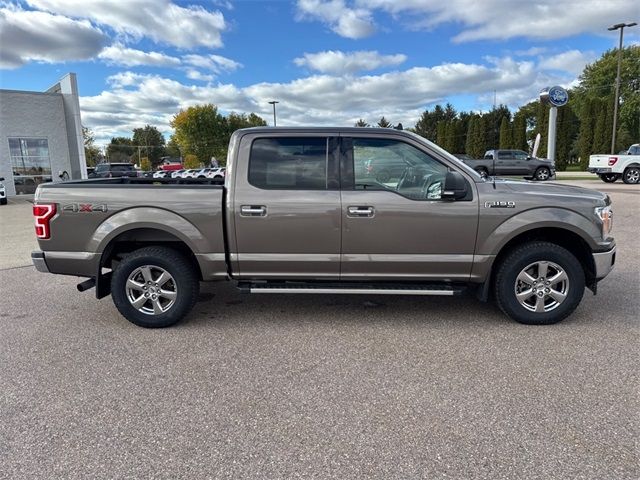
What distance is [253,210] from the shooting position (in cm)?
417

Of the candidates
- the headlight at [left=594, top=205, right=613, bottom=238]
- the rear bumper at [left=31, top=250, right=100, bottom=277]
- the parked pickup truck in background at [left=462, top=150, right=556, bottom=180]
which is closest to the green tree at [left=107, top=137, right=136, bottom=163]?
the parked pickup truck in background at [left=462, top=150, right=556, bottom=180]

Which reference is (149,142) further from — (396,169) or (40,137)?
(396,169)

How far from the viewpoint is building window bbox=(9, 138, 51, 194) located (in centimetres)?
2070

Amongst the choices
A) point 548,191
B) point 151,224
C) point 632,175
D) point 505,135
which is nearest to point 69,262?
point 151,224

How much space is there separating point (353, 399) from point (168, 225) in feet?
7.82

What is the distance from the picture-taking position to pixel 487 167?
2362 centimetres

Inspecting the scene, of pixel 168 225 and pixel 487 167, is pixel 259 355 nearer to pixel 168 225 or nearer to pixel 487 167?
pixel 168 225

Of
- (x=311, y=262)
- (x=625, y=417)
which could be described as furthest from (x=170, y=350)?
(x=625, y=417)

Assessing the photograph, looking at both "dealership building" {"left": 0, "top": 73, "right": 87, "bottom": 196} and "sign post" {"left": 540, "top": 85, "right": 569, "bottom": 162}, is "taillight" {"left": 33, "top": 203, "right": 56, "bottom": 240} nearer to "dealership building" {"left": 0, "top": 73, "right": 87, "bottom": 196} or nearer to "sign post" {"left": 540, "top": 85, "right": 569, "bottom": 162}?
"dealership building" {"left": 0, "top": 73, "right": 87, "bottom": 196}

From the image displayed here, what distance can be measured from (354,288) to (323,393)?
53.7 inches

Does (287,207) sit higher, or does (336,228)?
(287,207)

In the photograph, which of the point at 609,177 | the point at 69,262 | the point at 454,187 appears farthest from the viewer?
the point at 609,177

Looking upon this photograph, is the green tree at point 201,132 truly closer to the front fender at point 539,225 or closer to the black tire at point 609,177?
the black tire at point 609,177

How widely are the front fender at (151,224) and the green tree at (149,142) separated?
101009 mm
